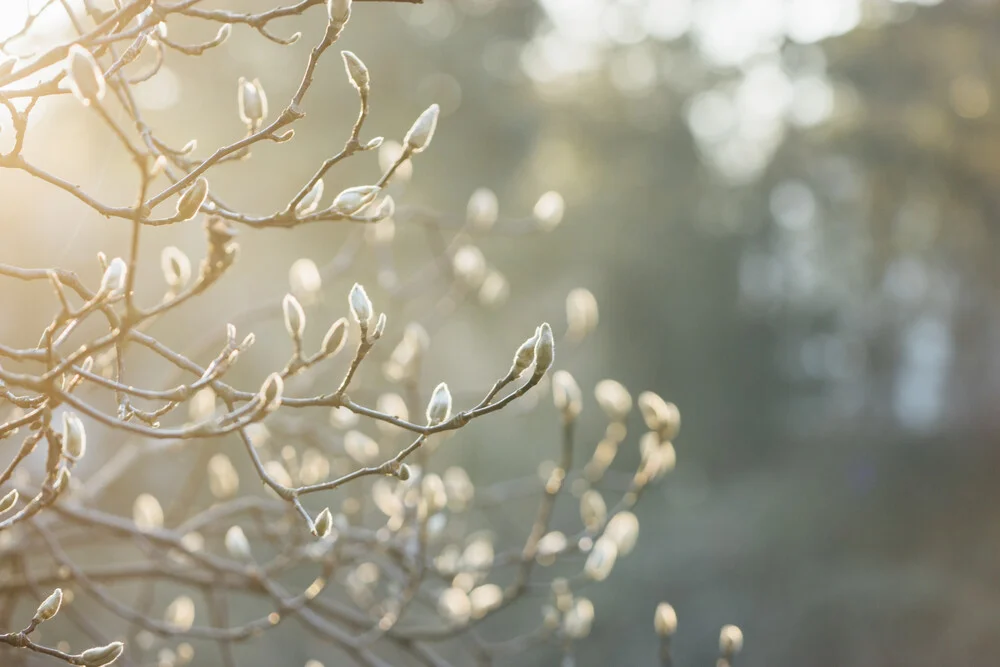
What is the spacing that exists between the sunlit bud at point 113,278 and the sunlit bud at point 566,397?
564 millimetres

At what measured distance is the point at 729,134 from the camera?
10891 millimetres

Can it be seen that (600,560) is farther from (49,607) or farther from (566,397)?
(49,607)

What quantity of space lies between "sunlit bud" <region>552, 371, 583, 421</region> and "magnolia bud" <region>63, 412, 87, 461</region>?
Answer: 0.57 meters

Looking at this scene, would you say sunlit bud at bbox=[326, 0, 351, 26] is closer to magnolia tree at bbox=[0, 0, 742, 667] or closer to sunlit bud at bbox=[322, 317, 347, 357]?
magnolia tree at bbox=[0, 0, 742, 667]

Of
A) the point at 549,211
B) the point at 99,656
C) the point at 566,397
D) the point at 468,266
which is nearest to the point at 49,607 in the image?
the point at 99,656

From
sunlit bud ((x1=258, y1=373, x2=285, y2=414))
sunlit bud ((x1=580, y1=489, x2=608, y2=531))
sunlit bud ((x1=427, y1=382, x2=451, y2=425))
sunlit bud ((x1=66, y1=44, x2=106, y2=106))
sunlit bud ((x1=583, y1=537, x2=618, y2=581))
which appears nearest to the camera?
sunlit bud ((x1=66, y1=44, x2=106, y2=106))

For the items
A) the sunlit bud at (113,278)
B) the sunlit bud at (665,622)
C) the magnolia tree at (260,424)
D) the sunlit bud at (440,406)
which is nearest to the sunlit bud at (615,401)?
the magnolia tree at (260,424)

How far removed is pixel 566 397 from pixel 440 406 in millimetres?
373

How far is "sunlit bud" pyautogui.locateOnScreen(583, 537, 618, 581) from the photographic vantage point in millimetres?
1202

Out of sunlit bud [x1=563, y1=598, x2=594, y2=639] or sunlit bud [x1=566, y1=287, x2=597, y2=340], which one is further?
sunlit bud [x1=566, y1=287, x2=597, y2=340]

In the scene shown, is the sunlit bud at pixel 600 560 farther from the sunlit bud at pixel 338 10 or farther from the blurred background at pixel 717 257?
the blurred background at pixel 717 257

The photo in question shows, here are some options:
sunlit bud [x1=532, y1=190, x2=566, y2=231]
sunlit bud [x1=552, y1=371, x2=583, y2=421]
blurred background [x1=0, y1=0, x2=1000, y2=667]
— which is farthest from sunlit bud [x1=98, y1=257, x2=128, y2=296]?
blurred background [x1=0, y1=0, x2=1000, y2=667]

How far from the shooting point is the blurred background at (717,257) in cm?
669

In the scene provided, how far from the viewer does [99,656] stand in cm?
72
